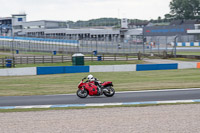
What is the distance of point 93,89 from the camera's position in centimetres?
1458

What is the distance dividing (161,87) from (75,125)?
8.76 metres

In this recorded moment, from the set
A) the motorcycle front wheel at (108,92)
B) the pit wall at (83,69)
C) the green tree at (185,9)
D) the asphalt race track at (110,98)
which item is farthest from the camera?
the green tree at (185,9)

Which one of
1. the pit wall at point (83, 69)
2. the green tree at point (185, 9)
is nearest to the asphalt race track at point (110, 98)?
the pit wall at point (83, 69)

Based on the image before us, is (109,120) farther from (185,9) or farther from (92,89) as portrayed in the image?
(185,9)

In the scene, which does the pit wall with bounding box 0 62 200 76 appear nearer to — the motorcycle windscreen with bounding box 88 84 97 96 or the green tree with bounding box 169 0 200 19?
the motorcycle windscreen with bounding box 88 84 97 96

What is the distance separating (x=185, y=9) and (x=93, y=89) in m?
109

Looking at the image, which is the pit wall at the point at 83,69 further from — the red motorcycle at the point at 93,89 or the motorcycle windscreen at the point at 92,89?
the motorcycle windscreen at the point at 92,89

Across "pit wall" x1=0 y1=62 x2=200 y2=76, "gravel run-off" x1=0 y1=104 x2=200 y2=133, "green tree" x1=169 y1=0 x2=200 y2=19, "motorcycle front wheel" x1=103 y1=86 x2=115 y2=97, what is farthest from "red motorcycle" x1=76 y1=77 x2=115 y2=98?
"green tree" x1=169 y1=0 x2=200 y2=19

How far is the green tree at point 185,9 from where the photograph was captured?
114188 mm

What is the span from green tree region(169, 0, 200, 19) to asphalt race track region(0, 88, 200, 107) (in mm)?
103242

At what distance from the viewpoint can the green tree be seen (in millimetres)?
114188

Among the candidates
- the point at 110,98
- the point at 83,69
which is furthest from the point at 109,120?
the point at 83,69

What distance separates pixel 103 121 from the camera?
408 inches

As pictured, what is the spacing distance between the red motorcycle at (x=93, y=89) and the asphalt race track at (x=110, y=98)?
0.74 feet
